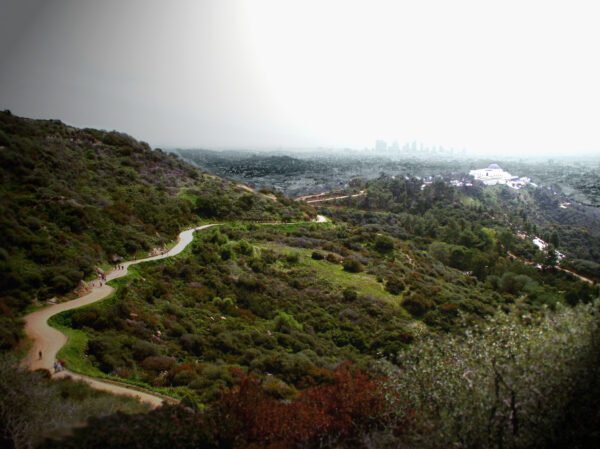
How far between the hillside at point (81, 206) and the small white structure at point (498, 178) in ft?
244

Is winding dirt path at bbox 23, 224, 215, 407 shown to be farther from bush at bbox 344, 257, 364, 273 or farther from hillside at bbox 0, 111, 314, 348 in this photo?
bush at bbox 344, 257, 364, 273

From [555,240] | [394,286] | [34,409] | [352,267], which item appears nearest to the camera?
[34,409]

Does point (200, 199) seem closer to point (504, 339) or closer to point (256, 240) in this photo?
point (256, 240)

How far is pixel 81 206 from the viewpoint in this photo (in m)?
22.8

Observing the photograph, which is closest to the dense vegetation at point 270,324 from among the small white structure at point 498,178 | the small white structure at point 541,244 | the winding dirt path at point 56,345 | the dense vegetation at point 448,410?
the dense vegetation at point 448,410

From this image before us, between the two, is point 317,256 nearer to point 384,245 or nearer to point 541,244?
point 384,245

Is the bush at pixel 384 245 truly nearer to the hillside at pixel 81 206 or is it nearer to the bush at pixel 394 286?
the bush at pixel 394 286

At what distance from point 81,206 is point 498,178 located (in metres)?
117

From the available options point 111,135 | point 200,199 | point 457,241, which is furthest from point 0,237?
point 457,241

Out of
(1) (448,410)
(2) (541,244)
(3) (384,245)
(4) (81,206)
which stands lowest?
(2) (541,244)

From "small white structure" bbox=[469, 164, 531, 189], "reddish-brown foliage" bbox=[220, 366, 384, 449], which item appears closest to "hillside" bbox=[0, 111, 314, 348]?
"reddish-brown foliage" bbox=[220, 366, 384, 449]

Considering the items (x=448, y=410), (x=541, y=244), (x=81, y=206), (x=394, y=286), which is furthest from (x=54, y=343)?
(x=541, y=244)

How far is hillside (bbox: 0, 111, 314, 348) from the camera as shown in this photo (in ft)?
50.0

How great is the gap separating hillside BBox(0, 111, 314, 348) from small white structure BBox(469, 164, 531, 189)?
7439 centimetres
